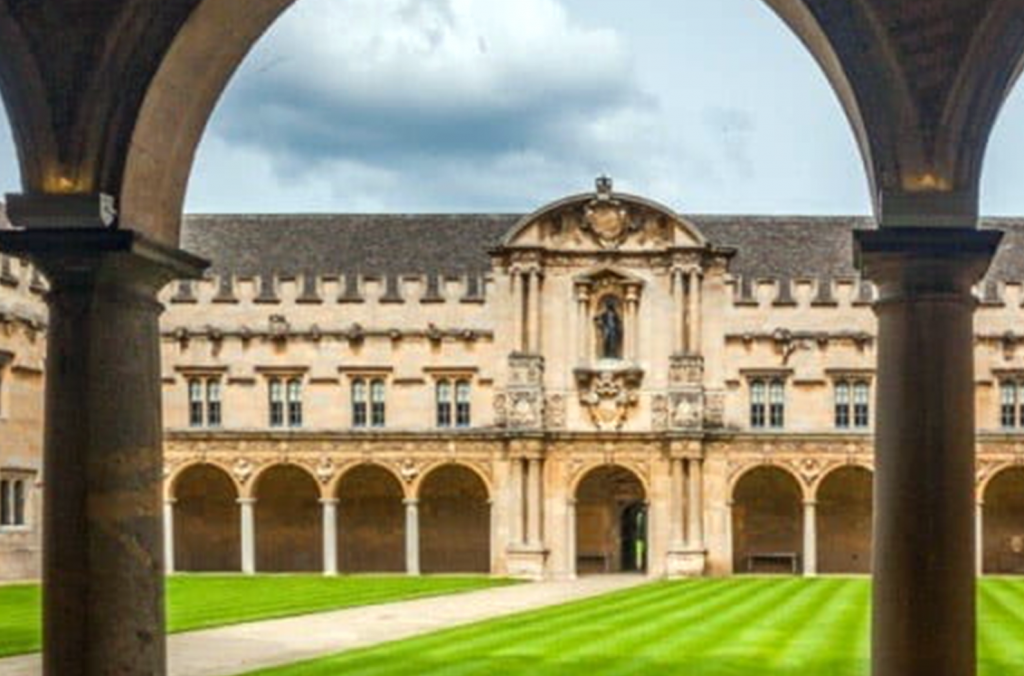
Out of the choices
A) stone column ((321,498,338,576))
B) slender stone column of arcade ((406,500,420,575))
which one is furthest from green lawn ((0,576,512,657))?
stone column ((321,498,338,576))

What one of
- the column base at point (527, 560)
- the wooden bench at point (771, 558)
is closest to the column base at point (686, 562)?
the wooden bench at point (771, 558)

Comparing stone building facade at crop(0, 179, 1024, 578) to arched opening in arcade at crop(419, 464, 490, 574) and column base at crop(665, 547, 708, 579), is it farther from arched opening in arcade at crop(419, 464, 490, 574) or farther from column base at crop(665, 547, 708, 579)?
arched opening in arcade at crop(419, 464, 490, 574)

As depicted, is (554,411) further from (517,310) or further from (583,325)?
(517,310)

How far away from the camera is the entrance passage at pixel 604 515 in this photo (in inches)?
2238

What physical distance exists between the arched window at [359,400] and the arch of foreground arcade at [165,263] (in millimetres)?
45572

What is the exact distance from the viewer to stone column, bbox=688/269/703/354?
54250mm

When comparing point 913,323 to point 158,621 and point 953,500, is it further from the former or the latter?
point 158,621

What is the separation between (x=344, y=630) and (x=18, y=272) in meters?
23.9

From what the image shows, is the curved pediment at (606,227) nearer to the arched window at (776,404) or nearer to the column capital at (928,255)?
the arched window at (776,404)

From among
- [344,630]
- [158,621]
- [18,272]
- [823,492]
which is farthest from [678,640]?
[823,492]

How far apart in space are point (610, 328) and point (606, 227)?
11.0 feet

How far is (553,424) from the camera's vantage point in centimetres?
5503

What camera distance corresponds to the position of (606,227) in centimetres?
5434

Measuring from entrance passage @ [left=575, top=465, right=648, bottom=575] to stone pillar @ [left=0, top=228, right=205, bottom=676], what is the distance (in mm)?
47528
